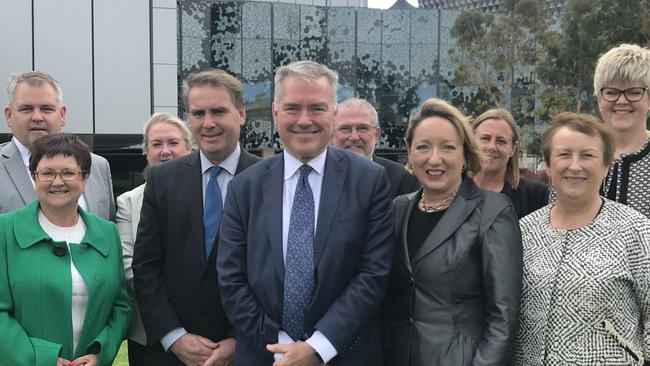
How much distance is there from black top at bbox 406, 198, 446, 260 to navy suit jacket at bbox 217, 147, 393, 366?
115 mm

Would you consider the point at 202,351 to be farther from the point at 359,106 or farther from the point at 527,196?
the point at 359,106

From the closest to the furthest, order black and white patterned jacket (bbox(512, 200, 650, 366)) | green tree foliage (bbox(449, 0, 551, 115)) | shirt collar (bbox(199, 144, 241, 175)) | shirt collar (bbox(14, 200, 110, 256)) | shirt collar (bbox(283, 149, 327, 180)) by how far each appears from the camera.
→ black and white patterned jacket (bbox(512, 200, 650, 366)) < shirt collar (bbox(283, 149, 327, 180)) < shirt collar (bbox(14, 200, 110, 256)) < shirt collar (bbox(199, 144, 241, 175)) < green tree foliage (bbox(449, 0, 551, 115))

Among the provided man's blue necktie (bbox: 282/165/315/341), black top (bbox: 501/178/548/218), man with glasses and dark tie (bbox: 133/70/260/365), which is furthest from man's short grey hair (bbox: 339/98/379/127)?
man's blue necktie (bbox: 282/165/315/341)

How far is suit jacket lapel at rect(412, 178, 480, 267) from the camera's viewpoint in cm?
322

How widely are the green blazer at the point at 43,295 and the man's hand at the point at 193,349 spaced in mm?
390

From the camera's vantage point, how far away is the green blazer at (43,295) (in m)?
3.51

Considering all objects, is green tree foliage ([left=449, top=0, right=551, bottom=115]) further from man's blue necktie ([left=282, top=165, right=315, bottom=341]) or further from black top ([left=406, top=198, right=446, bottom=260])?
man's blue necktie ([left=282, top=165, right=315, bottom=341])

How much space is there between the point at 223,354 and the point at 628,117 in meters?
2.83

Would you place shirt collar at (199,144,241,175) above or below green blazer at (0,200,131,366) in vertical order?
above

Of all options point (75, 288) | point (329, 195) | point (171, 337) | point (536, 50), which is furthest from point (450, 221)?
point (536, 50)

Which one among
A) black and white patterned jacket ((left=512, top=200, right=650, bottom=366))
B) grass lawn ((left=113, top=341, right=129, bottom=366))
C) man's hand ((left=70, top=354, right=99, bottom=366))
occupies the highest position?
black and white patterned jacket ((left=512, top=200, right=650, bottom=366))

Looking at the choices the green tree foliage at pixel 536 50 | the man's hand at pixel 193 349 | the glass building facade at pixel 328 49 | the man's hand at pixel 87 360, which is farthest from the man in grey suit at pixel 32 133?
the glass building facade at pixel 328 49

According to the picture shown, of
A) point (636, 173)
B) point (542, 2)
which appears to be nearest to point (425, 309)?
point (636, 173)

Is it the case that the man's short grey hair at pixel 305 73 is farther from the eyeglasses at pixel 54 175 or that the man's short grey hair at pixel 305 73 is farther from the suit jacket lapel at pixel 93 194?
the suit jacket lapel at pixel 93 194
